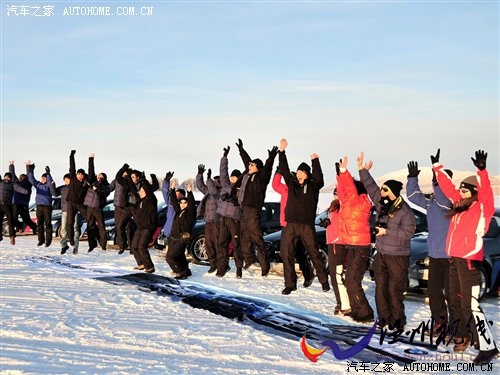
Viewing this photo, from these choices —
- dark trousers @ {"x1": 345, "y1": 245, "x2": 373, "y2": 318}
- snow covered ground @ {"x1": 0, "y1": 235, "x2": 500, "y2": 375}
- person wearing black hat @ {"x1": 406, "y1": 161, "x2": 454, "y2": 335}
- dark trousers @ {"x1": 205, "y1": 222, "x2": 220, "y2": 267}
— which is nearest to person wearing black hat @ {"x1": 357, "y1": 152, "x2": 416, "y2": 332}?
person wearing black hat @ {"x1": 406, "y1": 161, "x2": 454, "y2": 335}

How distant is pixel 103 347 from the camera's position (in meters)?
6.71

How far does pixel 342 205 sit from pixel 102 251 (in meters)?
9.65

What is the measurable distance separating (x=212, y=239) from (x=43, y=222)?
6.45 m

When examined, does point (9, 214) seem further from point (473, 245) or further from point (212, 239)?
point (473, 245)

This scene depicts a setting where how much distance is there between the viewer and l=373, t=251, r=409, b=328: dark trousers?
7.73 metres

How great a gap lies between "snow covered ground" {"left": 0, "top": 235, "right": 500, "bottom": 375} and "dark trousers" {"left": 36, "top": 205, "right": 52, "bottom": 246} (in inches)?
204

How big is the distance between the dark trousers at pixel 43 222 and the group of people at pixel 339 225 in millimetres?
36

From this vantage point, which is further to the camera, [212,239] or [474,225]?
[212,239]

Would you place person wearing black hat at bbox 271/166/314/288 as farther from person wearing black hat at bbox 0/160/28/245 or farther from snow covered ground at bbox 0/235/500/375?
person wearing black hat at bbox 0/160/28/245

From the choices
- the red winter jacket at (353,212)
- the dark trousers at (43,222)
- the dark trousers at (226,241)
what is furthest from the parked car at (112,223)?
the red winter jacket at (353,212)

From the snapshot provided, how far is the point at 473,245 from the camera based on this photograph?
6629 mm

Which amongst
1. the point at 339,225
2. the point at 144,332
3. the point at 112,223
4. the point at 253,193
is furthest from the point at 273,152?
the point at 112,223

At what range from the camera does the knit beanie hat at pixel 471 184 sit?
21.8ft

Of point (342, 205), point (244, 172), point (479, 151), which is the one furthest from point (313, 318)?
point (244, 172)
